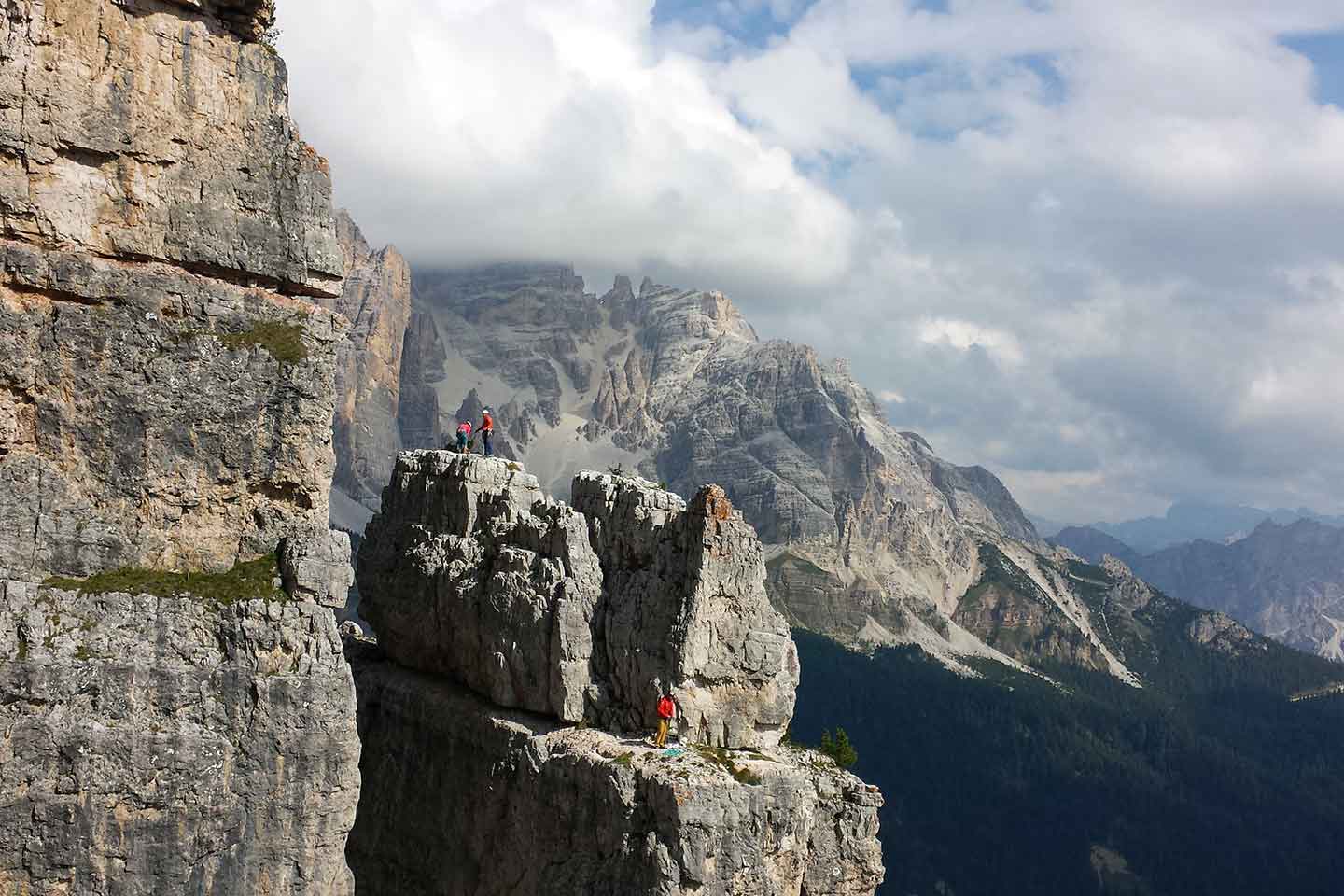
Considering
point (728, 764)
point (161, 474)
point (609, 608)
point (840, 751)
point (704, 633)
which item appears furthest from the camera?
point (840, 751)

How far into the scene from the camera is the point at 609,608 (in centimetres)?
5044

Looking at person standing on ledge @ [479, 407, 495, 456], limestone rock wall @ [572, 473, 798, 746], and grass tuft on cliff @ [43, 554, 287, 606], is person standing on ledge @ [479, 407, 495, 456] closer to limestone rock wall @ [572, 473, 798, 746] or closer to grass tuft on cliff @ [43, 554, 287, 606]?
limestone rock wall @ [572, 473, 798, 746]

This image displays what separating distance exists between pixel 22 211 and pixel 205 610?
38.7 ft

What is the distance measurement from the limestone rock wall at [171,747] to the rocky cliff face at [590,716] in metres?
12.5

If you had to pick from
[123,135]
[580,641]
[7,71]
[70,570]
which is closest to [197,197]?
[123,135]

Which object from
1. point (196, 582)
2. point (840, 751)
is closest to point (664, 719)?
point (840, 751)

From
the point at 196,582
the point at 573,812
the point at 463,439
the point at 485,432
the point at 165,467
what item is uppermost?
the point at 485,432

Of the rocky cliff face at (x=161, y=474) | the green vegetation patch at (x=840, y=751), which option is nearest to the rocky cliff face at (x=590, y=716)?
the green vegetation patch at (x=840, y=751)

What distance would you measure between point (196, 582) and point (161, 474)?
3212 mm

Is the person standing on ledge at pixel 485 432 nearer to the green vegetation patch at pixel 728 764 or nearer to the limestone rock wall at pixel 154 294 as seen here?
the green vegetation patch at pixel 728 764

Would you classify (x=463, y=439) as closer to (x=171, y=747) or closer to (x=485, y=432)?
(x=485, y=432)

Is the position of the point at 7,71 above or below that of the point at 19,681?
above

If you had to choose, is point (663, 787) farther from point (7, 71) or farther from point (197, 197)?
point (7, 71)

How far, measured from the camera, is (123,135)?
33.9 metres
